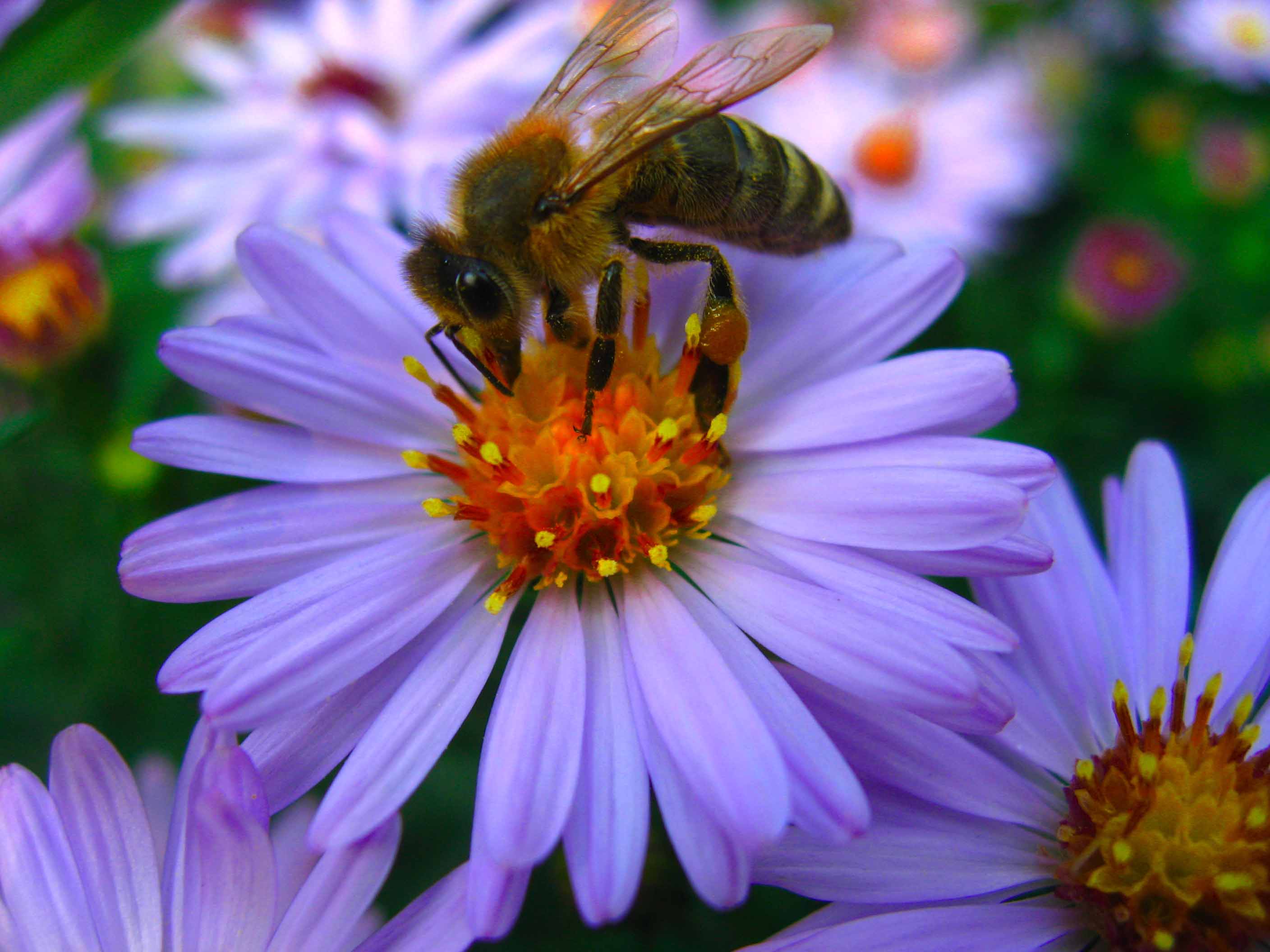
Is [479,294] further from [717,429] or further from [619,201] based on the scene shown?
[717,429]

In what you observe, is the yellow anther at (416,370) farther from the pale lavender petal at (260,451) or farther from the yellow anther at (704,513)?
the yellow anther at (704,513)

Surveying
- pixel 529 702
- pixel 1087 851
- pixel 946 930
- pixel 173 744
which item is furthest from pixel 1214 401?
pixel 173 744

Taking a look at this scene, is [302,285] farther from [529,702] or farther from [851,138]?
[851,138]

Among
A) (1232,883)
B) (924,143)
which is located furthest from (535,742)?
(924,143)

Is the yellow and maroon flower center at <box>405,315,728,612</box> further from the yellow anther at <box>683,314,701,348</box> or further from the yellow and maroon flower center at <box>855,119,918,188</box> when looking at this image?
the yellow and maroon flower center at <box>855,119,918,188</box>

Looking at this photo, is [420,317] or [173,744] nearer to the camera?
[420,317]

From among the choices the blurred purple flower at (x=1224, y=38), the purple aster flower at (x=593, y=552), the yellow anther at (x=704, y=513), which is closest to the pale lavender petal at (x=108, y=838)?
the purple aster flower at (x=593, y=552)
